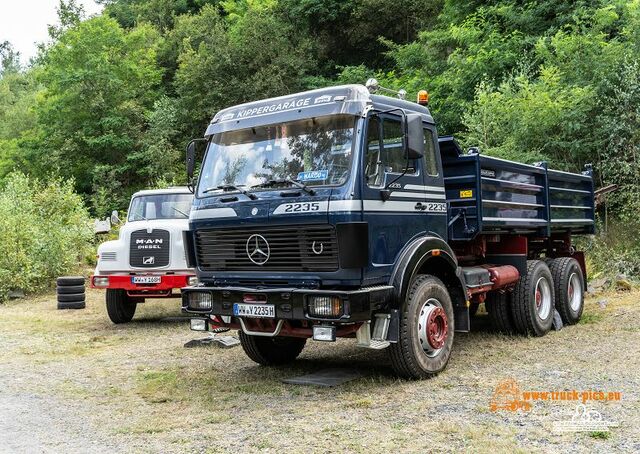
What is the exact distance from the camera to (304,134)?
20.8 ft

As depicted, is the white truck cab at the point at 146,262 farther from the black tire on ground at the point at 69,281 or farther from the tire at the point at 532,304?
the tire at the point at 532,304

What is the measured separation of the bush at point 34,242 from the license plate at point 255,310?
1256 cm

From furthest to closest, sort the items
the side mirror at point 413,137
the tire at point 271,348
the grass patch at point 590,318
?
the grass patch at point 590,318
the tire at point 271,348
the side mirror at point 413,137

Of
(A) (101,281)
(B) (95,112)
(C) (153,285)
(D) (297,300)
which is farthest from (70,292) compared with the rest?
(B) (95,112)

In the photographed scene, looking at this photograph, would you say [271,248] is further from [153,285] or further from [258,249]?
[153,285]

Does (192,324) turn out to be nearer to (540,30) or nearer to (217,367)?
(217,367)

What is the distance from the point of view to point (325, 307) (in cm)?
580

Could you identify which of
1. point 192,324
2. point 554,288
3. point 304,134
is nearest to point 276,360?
point 192,324

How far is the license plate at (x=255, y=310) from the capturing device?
19.9ft

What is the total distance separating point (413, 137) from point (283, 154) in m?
1.30

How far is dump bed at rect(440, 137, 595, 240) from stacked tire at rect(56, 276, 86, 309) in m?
9.86

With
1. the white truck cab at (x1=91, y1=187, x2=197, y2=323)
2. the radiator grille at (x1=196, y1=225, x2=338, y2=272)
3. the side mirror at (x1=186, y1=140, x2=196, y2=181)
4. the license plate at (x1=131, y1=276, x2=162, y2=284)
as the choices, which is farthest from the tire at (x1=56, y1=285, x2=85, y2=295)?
the radiator grille at (x1=196, y1=225, x2=338, y2=272)

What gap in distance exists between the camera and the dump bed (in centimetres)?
758

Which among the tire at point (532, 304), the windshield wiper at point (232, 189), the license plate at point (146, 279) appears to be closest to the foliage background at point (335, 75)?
the tire at point (532, 304)
